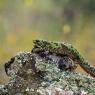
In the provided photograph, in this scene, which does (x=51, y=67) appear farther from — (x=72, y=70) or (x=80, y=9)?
(x=80, y=9)

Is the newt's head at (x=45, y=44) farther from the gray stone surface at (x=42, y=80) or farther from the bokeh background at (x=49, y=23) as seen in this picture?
the bokeh background at (x=49, y=23)

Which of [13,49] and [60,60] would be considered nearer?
[60,60]

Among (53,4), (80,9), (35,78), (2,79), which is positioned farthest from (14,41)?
(35,78)

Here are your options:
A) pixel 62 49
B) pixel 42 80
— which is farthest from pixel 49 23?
pixel 42 80

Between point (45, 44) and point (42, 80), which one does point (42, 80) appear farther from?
point (45, 44)

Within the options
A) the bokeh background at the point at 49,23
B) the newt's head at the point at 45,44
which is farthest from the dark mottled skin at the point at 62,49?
the bokeh background at the point at 49,23

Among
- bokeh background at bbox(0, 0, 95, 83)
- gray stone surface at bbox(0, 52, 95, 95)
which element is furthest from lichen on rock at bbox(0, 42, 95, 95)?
bokeh background at bbox(0, 0, 95, 83)
